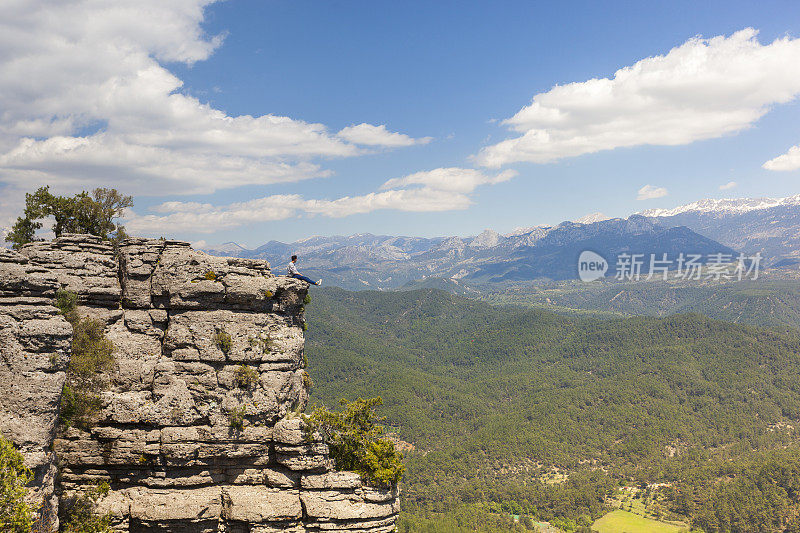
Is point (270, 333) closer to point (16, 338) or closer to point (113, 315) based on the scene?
point (113, 315)

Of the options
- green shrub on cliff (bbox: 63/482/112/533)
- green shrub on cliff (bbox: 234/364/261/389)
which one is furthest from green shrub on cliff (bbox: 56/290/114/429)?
green shrub on cliff (bbox: 234/364/261/389)

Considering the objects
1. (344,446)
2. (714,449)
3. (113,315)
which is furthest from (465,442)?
(113,315)

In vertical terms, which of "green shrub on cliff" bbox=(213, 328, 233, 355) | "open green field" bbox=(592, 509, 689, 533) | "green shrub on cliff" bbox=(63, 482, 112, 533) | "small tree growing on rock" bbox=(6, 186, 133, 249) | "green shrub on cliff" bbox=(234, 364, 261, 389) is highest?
"small tree growing on rock" bbox=(6, 186, 133, 249)

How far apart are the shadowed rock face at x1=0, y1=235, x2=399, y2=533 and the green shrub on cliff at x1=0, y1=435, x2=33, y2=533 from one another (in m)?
3.88

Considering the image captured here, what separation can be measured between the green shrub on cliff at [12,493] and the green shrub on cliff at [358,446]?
17645 mm

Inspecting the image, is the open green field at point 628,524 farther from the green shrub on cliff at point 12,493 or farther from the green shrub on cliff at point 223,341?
the green shrub on cliff at point 12,493

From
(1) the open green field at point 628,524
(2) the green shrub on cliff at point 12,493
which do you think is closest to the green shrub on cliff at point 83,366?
(2) the green shrub on cliff at point 12,493

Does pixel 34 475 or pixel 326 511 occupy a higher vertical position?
pixel 34 475

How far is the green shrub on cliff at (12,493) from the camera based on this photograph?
22.6 m

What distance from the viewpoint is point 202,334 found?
107ft

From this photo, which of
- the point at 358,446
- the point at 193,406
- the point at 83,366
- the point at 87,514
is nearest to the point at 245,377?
the point at 193,406

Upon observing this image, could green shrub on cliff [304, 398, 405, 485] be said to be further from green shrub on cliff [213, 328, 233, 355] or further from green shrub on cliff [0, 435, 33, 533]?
green shrub on cliff [0, 435, 33, 533]

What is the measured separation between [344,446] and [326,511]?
5.71 meters

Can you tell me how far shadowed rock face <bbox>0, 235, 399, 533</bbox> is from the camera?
30.1 meters
